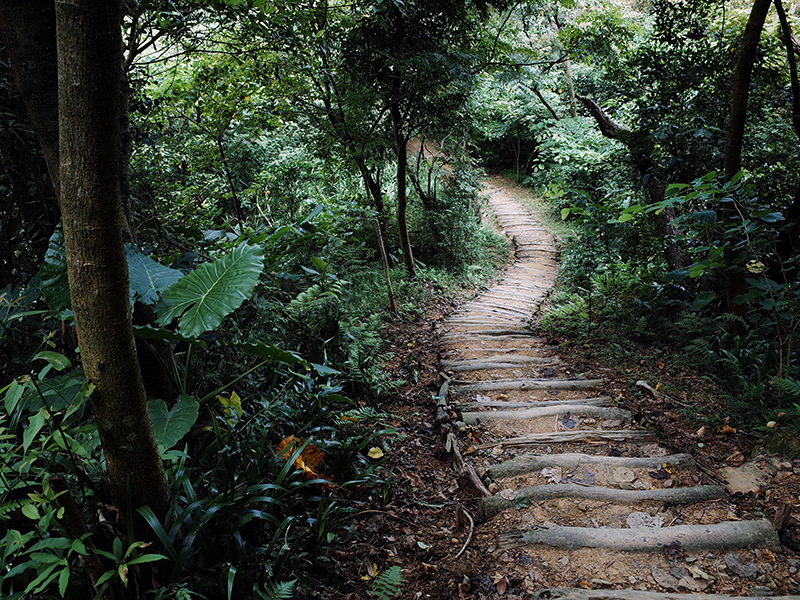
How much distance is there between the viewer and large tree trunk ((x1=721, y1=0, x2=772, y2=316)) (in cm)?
315

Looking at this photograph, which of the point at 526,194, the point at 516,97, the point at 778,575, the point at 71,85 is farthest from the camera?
the point at 526,194

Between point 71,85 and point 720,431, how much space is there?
144 inches

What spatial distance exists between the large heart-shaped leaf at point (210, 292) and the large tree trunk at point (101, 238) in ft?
1.13

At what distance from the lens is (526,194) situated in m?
15.0

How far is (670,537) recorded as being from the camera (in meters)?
1.97

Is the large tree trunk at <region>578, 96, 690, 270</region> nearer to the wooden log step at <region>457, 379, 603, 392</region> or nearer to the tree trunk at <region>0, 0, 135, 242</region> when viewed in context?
the wooden log step at <region>457, 379, 603, 392</region>

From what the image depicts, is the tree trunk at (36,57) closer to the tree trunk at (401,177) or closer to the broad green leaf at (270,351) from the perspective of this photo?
the broad green leaf at (270,351)

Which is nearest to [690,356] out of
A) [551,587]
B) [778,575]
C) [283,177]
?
[778,575]

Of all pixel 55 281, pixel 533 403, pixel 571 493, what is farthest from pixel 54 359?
pixel 533 403

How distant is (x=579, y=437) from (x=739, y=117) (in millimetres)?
2660

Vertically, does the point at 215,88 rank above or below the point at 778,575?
above

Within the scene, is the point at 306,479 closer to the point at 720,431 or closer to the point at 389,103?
the point at 720,431

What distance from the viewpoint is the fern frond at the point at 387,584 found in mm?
1890

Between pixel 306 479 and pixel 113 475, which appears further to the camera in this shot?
pixel 306 479
